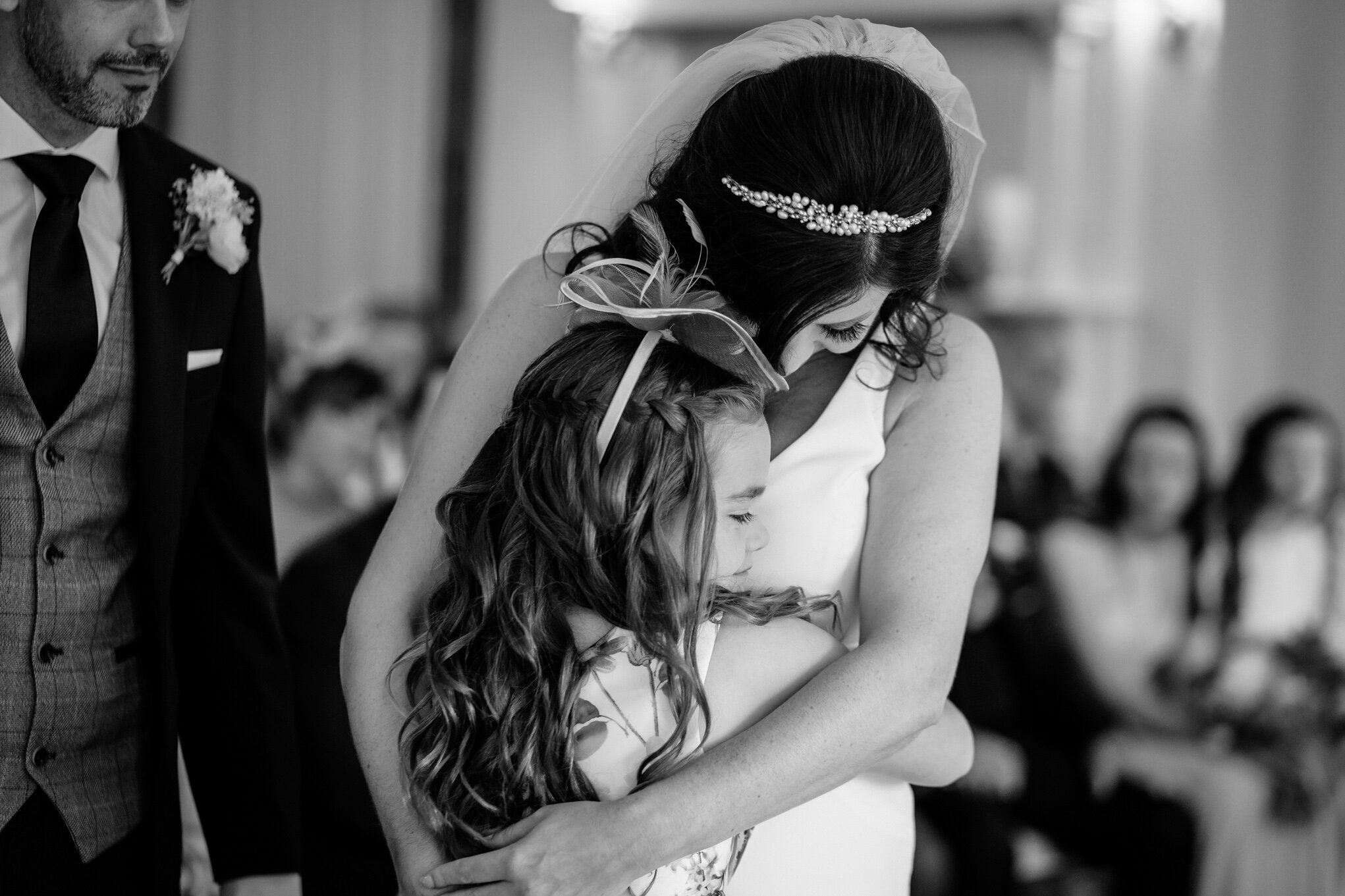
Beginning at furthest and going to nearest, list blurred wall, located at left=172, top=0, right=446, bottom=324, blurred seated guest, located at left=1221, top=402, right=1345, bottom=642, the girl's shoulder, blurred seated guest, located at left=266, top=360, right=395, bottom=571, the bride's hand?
blurred wall, located at left=172, top=0, right=446, bottom=324 < blurred seated guest, located at left=1221, top=402, right=1345, bottom=642 < blurred seated guest, located at left=266, top=360, right=395, bottom=571 < the girl's shoulder < the bride's hand

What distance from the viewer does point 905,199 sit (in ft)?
5.40

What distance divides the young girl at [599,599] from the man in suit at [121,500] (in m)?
0.46

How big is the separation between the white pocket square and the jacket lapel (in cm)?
3

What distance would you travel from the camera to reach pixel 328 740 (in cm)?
287

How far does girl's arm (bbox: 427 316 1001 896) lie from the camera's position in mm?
1446

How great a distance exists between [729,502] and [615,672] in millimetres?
232

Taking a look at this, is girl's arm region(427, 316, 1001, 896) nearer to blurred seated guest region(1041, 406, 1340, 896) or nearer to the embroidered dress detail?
the embroidered dress detail

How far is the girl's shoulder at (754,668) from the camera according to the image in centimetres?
157

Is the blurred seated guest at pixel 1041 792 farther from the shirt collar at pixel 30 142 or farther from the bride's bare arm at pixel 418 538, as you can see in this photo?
the shirt collar at pixel 30 142

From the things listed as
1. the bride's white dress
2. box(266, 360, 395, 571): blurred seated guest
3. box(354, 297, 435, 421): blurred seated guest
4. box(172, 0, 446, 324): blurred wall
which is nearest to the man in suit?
the bride's white dress

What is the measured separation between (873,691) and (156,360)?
3.20 ft

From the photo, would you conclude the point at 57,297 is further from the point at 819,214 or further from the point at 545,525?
the point at 819,214

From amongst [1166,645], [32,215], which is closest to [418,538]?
[32,215]

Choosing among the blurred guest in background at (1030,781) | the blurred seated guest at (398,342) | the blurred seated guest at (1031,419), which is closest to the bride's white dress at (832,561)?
the blurred guest in background at (1030,781)
